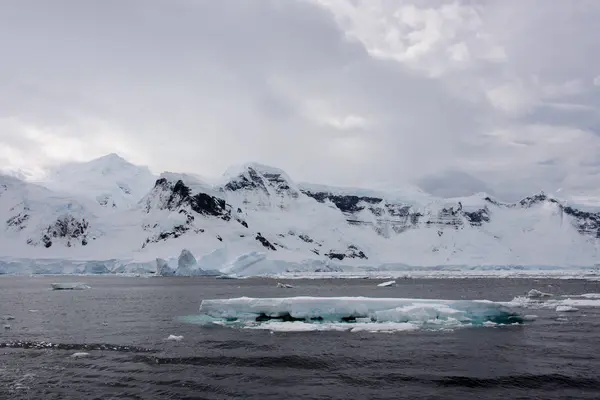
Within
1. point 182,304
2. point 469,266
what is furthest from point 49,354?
point 469,266

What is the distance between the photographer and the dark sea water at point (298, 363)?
16.2 meters

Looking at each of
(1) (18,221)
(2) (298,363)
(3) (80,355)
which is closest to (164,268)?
(1) (18,221)

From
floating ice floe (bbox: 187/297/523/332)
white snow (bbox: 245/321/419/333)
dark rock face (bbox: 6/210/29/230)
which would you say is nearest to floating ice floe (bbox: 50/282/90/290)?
floating ice floe (bbox: 187/297/523/332)

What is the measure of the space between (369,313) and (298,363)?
10522 mm

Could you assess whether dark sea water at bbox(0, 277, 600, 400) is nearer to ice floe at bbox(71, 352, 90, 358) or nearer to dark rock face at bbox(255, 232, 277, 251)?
ice floe at bbox(71, 352, 90, 358)

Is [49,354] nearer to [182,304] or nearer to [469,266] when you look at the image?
[182,304]

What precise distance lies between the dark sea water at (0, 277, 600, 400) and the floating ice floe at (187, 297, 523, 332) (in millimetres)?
1515

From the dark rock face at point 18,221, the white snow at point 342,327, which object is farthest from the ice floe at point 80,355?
the dark rock face at point 18,221

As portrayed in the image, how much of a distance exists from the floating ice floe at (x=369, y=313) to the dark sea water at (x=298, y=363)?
4.97 feet

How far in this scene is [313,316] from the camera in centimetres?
3005

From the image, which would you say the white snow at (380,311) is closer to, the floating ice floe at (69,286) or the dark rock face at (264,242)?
the floating ice floe at (69,286)

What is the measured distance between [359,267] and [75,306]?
149 m

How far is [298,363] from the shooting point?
65.7 feet

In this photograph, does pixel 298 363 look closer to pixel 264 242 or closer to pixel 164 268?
pixel 164 268
